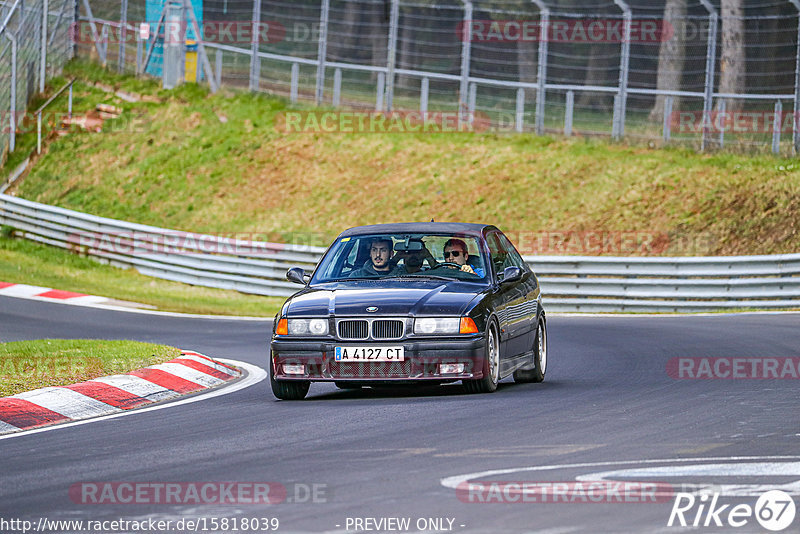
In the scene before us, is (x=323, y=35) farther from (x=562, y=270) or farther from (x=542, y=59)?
(x=562, y=270)

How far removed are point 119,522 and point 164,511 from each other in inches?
10.5

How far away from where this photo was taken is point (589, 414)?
9.65 m

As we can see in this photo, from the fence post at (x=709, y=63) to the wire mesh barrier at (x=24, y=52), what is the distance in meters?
17.1

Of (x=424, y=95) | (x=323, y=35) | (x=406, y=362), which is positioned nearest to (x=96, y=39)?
(x=323, y=35)

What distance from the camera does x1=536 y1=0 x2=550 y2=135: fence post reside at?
1133 inches

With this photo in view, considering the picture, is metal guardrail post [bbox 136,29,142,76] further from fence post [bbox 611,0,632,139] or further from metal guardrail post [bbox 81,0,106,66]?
fence post [bbox 611,0,632,139]

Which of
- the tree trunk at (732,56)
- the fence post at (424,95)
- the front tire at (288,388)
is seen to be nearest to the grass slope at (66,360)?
the front tire at (288,388)

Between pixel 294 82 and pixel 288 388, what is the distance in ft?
81.9

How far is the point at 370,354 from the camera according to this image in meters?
10.7

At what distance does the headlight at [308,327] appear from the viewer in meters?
10.8

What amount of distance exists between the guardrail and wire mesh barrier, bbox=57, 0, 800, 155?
4.73 m

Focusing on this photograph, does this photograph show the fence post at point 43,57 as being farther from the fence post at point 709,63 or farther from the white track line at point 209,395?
the white track line at point 209,395

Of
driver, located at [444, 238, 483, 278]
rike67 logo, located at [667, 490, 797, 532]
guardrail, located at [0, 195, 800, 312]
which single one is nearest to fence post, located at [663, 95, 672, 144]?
guardrail, located at [0, 195, 800, 312]

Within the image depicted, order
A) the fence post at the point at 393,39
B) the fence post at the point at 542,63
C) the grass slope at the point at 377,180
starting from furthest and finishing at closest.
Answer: the fence post at the point at 393,39, the fence post at the point at 542,63, the grass slope at the point at 377,180
